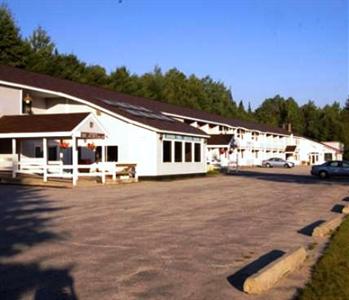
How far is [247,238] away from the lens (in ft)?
37.9

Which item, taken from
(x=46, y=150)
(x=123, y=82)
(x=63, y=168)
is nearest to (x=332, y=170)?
(x=63, y=168)

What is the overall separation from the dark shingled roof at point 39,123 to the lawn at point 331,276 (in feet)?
64.7

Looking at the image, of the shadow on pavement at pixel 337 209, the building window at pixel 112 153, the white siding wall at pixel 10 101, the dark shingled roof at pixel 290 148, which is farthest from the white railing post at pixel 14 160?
the dark shingled roof at pixel 290 148

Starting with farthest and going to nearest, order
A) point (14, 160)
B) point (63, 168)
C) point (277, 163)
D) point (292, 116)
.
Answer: point (292, 116)
point (277, 163)
point (14, 160)
point (63, 168)

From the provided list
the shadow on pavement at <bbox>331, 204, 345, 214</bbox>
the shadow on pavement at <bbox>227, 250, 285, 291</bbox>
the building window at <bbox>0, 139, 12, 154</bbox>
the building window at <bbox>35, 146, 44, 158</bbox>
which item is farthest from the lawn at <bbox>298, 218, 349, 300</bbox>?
the building window at <bbox>35, 146, 44, 158</bbox>

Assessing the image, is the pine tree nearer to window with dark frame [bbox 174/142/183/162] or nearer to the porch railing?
window with dark frame [bbox 174/142/183/162]

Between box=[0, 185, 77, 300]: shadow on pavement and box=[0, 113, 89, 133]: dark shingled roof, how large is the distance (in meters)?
9.76

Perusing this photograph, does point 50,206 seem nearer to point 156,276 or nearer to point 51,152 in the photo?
point 156,276

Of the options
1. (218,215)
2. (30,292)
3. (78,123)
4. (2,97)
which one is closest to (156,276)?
(30,292)

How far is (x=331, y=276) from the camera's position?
309 inches

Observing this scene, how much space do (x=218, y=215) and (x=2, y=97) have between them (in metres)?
19.6

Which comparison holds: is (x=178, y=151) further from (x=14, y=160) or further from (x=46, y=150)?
(x=14, y=160)

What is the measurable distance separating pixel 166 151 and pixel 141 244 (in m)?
25.6

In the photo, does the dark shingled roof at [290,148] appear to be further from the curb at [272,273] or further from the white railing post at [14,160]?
the curb at [272,273]
